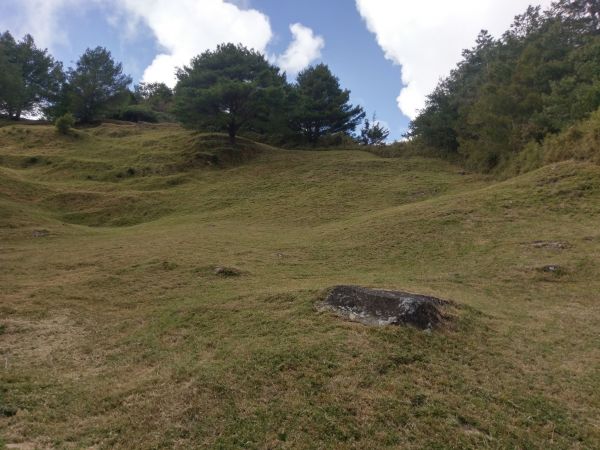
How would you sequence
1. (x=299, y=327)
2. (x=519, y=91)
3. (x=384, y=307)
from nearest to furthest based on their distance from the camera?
(x=299, y=327), (x=384, y=307), (x=519, y=91)

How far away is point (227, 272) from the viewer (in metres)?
13.3

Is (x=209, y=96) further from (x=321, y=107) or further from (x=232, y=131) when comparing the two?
(x=321, y=107)

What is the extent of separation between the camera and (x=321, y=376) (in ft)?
21.3

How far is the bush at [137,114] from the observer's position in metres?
57.4

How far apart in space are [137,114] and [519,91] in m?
47.7

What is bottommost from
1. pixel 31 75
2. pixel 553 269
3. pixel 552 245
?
pixel 553 269

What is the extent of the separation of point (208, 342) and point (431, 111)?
37770 millimetres

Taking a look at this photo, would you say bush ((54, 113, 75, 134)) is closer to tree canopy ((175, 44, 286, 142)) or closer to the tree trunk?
tree canopy ((175, 44, 286, 142))

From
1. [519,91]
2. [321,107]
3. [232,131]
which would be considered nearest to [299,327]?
[519,91]

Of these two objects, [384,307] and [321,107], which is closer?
[384,307]

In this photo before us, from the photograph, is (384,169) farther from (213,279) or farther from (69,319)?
(69,319)

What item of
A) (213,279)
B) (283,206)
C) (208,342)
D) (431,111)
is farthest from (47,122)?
(208,342)

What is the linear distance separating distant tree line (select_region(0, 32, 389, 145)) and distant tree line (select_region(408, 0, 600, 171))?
9850 millimetres

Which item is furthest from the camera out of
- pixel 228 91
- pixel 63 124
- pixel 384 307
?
pixel 63 124
